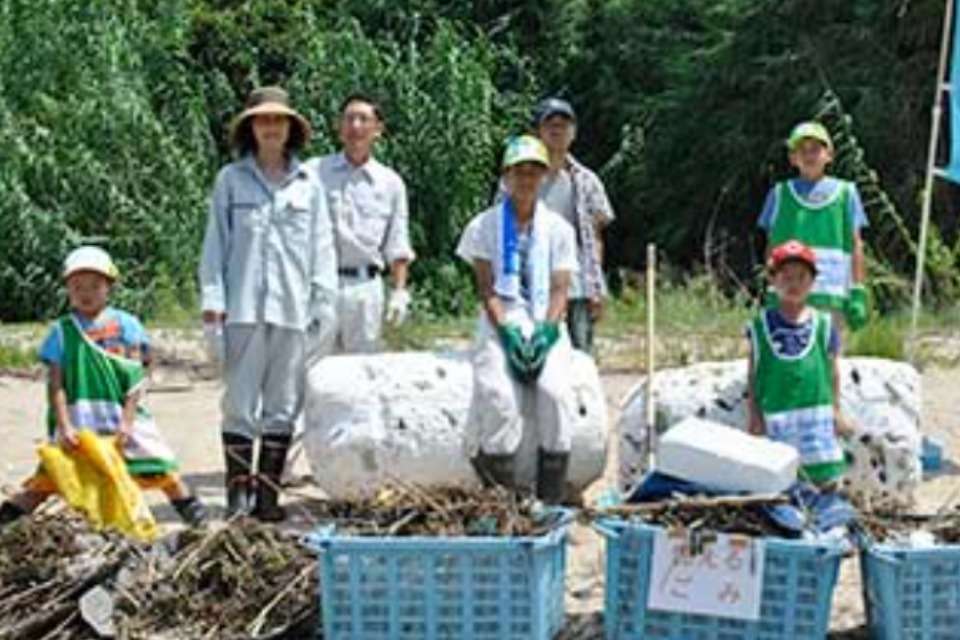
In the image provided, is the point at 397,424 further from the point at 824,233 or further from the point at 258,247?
the point at 824,233

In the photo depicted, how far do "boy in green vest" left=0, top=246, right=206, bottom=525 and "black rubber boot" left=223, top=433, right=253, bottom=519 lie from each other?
0.59 metres

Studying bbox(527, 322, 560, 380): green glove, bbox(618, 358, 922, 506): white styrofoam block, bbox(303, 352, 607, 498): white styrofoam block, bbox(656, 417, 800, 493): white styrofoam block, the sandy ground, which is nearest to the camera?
bbox(656, 417, 800, 493): white styrofoam block

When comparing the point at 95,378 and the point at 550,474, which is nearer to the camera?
the point at 95,378

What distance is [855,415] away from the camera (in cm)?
743

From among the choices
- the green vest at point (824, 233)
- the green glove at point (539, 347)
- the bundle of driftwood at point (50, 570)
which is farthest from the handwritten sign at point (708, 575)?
the green vest at point (824, 233)

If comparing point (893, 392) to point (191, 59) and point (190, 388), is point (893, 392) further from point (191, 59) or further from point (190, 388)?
point (191, 59)

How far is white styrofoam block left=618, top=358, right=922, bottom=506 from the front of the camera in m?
7.35

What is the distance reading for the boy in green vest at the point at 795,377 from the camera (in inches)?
257

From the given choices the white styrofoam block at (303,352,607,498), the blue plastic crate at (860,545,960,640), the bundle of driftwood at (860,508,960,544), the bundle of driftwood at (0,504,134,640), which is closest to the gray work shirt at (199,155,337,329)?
the white styrofoam block at (303,352,607,498)

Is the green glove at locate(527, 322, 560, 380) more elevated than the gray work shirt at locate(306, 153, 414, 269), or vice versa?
the gray work shirt at locate(306, 153, 414, 269)

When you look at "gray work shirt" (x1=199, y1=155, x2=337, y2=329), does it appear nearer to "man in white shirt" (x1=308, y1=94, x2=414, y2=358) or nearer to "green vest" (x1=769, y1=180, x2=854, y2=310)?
"man in white shirt" (x1=308, y1=94, x2=414, y2=358)

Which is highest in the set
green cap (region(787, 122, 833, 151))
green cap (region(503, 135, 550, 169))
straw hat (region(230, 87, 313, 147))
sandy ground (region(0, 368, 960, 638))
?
straw hat (region(230, 87, 313, 147))

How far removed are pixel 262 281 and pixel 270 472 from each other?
72cm

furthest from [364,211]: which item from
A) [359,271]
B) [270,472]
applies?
[270,472]
